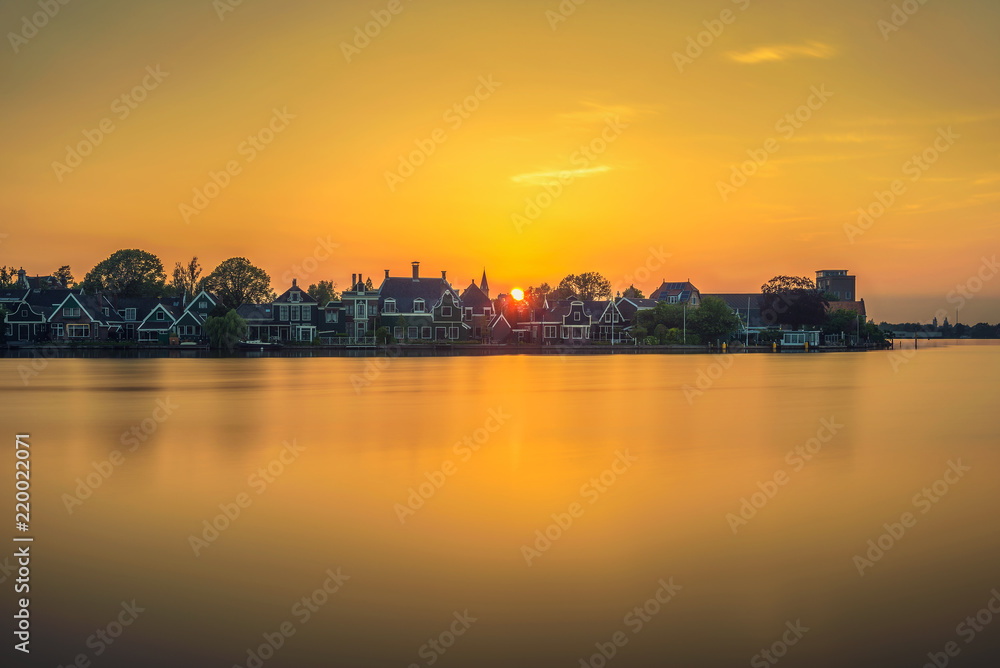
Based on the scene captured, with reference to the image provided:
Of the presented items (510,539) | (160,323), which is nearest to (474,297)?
(160,323)

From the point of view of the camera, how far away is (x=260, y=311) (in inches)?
3435

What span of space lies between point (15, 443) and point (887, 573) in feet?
68.5

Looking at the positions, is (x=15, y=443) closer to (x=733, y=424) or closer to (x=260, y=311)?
(x=733, y=424)

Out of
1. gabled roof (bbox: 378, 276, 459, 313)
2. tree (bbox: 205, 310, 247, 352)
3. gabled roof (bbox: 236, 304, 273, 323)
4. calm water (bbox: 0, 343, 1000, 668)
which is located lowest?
calm water (bbox: 0, 343, 1000, 668)

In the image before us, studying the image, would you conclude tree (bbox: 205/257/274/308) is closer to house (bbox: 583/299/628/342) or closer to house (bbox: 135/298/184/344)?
house (bbox: 135/298/184/344)

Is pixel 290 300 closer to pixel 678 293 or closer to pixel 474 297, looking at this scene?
pixel 474 297

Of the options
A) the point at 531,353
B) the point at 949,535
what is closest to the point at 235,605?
the point at 949,535

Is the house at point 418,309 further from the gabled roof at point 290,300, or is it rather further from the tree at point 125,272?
the tree at point 125,272

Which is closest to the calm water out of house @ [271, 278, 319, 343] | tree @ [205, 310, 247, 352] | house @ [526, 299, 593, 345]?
tree @ [205, 310, 247, 352]

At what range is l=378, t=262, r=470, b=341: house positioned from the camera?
87500 mm

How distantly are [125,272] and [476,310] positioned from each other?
55.5 m

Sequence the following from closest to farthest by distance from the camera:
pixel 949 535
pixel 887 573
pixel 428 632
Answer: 1. pixel 428 632
2. pixel 887 573
3. pixel 949 535

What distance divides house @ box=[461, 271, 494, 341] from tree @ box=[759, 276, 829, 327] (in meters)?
44.0

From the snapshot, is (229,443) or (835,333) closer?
(229,443)
